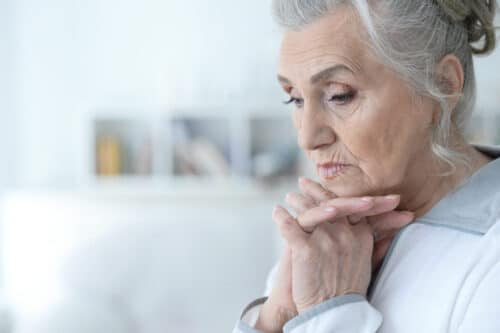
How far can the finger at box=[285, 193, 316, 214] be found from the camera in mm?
1102

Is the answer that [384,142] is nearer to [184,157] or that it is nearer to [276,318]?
[276,318]

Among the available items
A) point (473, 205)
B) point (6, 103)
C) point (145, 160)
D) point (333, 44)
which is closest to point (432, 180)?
point (473, 205)

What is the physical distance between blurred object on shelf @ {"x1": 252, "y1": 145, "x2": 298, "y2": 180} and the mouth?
3353mm

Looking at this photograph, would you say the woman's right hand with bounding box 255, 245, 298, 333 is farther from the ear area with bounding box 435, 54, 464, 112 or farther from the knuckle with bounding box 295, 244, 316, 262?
the ear area with bounding box 435, 54, 464, 112

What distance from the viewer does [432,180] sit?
109 cm

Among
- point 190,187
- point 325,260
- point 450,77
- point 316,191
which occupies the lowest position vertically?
point 190,187

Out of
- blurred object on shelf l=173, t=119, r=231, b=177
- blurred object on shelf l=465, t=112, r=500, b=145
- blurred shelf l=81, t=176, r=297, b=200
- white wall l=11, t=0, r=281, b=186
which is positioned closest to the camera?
blurred object on shelf l=465, t=112, r=500, b=145

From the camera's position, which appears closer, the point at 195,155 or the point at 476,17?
the point at 476,17

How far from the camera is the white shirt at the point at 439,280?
0.90m

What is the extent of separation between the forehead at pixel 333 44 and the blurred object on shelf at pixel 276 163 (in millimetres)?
3419

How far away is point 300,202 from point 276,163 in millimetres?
3384

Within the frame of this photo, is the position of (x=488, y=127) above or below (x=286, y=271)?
above

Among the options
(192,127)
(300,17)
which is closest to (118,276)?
(192,127)

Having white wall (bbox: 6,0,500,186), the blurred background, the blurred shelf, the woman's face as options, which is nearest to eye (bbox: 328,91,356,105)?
the woman's face
